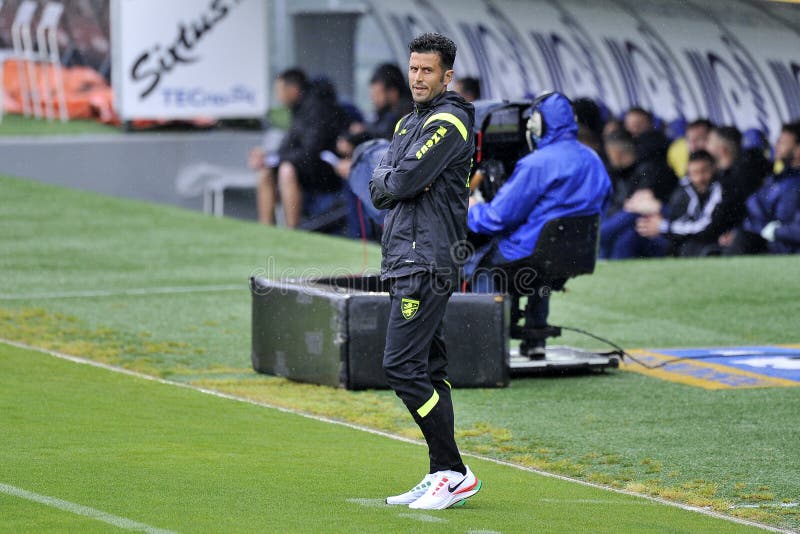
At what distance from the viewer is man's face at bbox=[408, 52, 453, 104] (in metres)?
5.87

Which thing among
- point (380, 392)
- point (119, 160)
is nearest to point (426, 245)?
point (380, 392)

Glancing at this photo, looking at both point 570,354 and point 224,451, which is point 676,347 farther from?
point 224,451

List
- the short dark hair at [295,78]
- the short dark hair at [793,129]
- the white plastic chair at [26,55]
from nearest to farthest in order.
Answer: the short dark hair at [793,129] < the short dark hair at [295,78] < the white plastic chair at [26,55]

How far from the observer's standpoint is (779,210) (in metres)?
17.0

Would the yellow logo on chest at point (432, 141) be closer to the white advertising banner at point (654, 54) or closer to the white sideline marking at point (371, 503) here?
the white sideline marking at point (371, 503)

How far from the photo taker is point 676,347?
37.0 feet

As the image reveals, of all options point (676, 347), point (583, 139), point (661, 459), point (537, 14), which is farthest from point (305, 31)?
point (661, 459)

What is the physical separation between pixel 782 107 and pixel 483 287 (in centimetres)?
874

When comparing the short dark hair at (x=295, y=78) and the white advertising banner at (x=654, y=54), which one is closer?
the white advertising banner at (x=654, y=54)

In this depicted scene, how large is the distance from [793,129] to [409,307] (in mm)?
12423

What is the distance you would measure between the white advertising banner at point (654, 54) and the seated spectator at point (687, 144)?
214 mm

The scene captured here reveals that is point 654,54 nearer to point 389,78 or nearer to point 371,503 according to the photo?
point 389,78

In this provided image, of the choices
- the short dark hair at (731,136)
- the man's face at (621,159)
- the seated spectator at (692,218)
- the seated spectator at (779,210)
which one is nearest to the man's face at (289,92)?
the man's face at (621,159)

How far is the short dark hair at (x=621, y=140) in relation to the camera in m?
17.4
